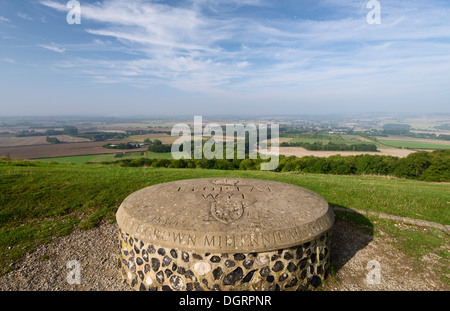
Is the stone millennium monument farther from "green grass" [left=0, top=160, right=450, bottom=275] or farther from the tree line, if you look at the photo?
the tree line

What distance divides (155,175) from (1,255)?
7.14 metres

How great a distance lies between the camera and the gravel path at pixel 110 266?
15.5 ft

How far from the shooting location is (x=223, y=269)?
3.98m

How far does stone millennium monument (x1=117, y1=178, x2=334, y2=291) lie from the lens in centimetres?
396

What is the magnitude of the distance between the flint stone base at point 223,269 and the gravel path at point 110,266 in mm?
635

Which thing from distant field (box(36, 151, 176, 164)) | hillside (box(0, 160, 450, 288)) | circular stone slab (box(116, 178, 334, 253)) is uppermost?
circular stone slab (box(116, 178, 334, 253))

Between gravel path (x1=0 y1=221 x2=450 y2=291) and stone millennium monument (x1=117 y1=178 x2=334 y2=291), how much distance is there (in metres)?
0.49

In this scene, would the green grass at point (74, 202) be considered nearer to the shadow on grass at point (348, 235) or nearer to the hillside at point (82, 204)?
the hillside at point (82, 204)

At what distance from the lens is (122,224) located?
471 centimetres

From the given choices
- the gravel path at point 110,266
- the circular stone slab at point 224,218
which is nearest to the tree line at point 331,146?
the gravel path at point 110,266

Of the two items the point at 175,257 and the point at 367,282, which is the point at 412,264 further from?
the point at 175,257

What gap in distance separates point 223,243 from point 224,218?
0.60 metres

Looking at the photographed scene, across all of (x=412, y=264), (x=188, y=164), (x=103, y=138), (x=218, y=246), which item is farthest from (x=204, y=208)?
(x=103, y=138)

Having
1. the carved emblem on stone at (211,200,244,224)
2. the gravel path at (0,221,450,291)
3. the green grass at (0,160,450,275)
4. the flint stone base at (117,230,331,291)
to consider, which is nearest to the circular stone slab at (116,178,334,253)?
the carved emblem on stone at (211,200,244,224)
